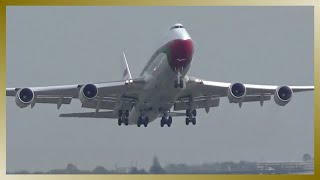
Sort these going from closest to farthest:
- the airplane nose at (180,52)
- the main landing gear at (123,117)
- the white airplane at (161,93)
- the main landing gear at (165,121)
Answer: the airplane nose at (180,52), the white airplane at (161,93), the main landing gear at (165,121), the main landing gear at (123,117)

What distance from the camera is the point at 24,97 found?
1041 inches

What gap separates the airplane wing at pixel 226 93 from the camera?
90.0 ft

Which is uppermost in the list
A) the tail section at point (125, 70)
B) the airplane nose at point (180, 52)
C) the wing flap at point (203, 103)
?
the tail section at point (125, 70)

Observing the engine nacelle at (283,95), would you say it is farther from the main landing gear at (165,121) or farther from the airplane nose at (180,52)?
the main landing gear at (165,121)

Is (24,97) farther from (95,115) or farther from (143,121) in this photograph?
(143,121)

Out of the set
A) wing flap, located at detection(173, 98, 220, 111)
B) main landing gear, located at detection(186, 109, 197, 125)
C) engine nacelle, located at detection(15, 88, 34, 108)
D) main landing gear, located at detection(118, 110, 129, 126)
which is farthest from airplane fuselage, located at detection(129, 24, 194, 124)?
engine nacelle, located at detection(15, 88, 34, 108)

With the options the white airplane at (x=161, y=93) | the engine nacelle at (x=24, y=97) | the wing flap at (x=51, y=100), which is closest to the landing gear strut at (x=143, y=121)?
the white airplane at (x=161, y=93)

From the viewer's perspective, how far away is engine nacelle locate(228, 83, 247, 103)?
27.3 metres

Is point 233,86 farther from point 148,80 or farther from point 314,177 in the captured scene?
point 314,177

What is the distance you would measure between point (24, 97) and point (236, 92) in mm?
7295

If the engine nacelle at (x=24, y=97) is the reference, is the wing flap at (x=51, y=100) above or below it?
above

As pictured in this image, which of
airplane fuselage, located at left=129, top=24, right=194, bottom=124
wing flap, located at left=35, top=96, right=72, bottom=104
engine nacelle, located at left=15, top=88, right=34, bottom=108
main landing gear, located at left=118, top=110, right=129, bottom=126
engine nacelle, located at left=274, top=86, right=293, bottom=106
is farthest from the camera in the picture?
main landing gear, located at left=118, top=110, right=129, bottom=126

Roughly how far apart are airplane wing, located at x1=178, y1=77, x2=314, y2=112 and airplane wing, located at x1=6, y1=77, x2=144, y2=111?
193cm

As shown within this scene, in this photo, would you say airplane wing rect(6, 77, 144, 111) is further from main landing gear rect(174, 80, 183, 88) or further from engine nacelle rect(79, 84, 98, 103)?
main landing gear rect(174, 80, 183, 88)
